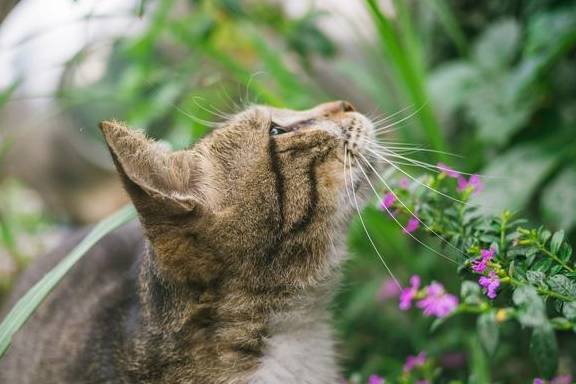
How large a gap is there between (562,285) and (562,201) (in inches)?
34.2

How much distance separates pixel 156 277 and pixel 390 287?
1.17 m

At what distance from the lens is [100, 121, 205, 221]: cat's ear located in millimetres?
1123

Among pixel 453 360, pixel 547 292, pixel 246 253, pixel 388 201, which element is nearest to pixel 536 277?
pixel 547 292

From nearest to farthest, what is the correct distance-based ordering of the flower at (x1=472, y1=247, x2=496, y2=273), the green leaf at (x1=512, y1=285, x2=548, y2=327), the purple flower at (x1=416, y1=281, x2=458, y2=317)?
the green leaf at (x1=512, y1=285, x2=548, y2=327) → the flower at (x1=472, y1=247, x2=496, y2=273) → the purple flower at (x1=416, y1=281, x2=458, y2=317)

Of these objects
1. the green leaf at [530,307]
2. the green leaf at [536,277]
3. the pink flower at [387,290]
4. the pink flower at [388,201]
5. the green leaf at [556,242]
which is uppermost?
the pink flower at [388,201]

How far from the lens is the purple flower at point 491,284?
3.51 feet

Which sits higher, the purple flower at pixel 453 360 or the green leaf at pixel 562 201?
the green leaf at pixel 562 201

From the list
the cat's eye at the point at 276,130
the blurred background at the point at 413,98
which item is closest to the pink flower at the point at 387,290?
the blurred background at the point at 413,98

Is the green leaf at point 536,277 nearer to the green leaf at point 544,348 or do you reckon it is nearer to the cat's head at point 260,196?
the green leaf at point 544,348

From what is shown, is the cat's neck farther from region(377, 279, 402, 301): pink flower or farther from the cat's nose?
region(377, 279, 402, 301): pink flower

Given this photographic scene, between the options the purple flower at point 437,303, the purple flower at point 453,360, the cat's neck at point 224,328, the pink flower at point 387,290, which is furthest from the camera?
the pink flower at point 387,290

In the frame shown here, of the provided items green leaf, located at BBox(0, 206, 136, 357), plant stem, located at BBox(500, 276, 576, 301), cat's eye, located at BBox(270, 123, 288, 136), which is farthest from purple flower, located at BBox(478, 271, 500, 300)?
green leaf, located at BBox(0, 206, 136, 357)

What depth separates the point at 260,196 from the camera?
1385 millimetres

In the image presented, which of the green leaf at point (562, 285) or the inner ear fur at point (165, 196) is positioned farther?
the inner ear fur at point (165, 196)
